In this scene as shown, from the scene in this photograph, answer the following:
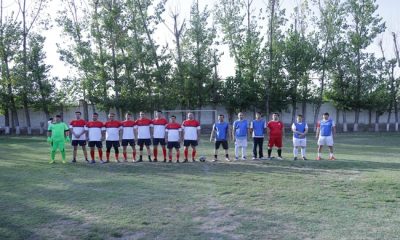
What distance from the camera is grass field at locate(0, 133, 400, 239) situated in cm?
627

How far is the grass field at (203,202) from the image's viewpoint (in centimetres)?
627

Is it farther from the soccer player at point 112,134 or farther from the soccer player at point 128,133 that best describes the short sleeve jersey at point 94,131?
the soccer player at point 128,133

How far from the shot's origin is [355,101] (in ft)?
130

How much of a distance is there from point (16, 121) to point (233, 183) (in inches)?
1312

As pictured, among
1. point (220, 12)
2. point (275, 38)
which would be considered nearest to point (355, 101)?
point (275, 38)

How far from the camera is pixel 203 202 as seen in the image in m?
8.12

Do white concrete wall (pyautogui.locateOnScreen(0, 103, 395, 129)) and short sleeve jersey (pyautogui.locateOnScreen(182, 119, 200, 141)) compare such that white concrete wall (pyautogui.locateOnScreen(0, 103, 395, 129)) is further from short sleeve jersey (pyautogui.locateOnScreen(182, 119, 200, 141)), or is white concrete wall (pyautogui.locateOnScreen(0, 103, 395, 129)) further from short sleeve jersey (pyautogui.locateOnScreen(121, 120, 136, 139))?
short sleeve jersey (pyautogui.locateOnScreen(121, 120, 136, 139))

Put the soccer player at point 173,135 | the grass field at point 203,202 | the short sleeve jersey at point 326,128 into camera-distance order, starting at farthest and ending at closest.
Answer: the short sleeve jersey at point 326,128 → the soccer player at point 173,135 → the grass field at point 203,202

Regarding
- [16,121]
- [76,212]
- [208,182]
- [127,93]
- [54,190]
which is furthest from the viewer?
[16,121]

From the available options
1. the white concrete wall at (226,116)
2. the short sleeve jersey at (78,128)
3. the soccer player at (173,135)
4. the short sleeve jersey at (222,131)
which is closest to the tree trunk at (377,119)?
the white concrete wall at (226,116)

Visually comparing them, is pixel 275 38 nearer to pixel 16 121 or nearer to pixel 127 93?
pixel 127 93

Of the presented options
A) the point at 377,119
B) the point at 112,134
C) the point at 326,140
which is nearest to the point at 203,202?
the point at 112,134

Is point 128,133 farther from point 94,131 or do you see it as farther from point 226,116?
point 226,116

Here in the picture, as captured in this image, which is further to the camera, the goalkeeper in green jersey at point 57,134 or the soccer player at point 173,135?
the goalkeeper in green jersey at point 57,134
